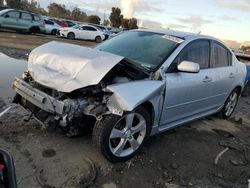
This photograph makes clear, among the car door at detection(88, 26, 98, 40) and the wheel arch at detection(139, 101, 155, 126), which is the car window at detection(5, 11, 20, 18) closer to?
the car door at detection(88, 26, 98, 40)

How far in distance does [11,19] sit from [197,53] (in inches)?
859

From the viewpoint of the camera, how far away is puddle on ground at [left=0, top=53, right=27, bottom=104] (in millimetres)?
6746

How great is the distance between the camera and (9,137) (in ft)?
15.2

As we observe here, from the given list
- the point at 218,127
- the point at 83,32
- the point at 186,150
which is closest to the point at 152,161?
the point at 186,150

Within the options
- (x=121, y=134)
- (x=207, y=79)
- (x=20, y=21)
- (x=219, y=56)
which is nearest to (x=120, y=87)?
(x=121, y=134)

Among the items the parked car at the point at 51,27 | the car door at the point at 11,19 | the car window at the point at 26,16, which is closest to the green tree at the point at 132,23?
the parked car at the point at 51,27

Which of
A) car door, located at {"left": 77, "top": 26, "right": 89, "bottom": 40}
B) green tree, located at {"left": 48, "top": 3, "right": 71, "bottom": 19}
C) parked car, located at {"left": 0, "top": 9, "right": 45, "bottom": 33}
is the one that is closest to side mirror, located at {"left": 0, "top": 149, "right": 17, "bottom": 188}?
parked car, located at {"left": 0, "top": 9, "right": 45, "bottom": 33}

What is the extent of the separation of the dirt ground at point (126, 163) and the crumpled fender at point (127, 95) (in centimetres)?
81

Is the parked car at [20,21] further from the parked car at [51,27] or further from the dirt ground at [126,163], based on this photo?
the dirt ground at [126,163]

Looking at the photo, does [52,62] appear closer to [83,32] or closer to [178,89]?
[178,89]

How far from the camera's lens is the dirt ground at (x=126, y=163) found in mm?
3877

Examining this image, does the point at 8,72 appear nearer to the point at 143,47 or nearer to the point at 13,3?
the point at 143,47

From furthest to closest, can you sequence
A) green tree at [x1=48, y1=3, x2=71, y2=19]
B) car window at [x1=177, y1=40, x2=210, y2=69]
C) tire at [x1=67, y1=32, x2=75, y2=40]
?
green tree at [x1=48, y1=3, x2=71, y2=19]
tire at [x1=67, y1=32, x2=75, y2=40]
car window at [x1=177, y1=40, x2=210, y2=69]

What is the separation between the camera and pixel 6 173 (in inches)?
85.7
